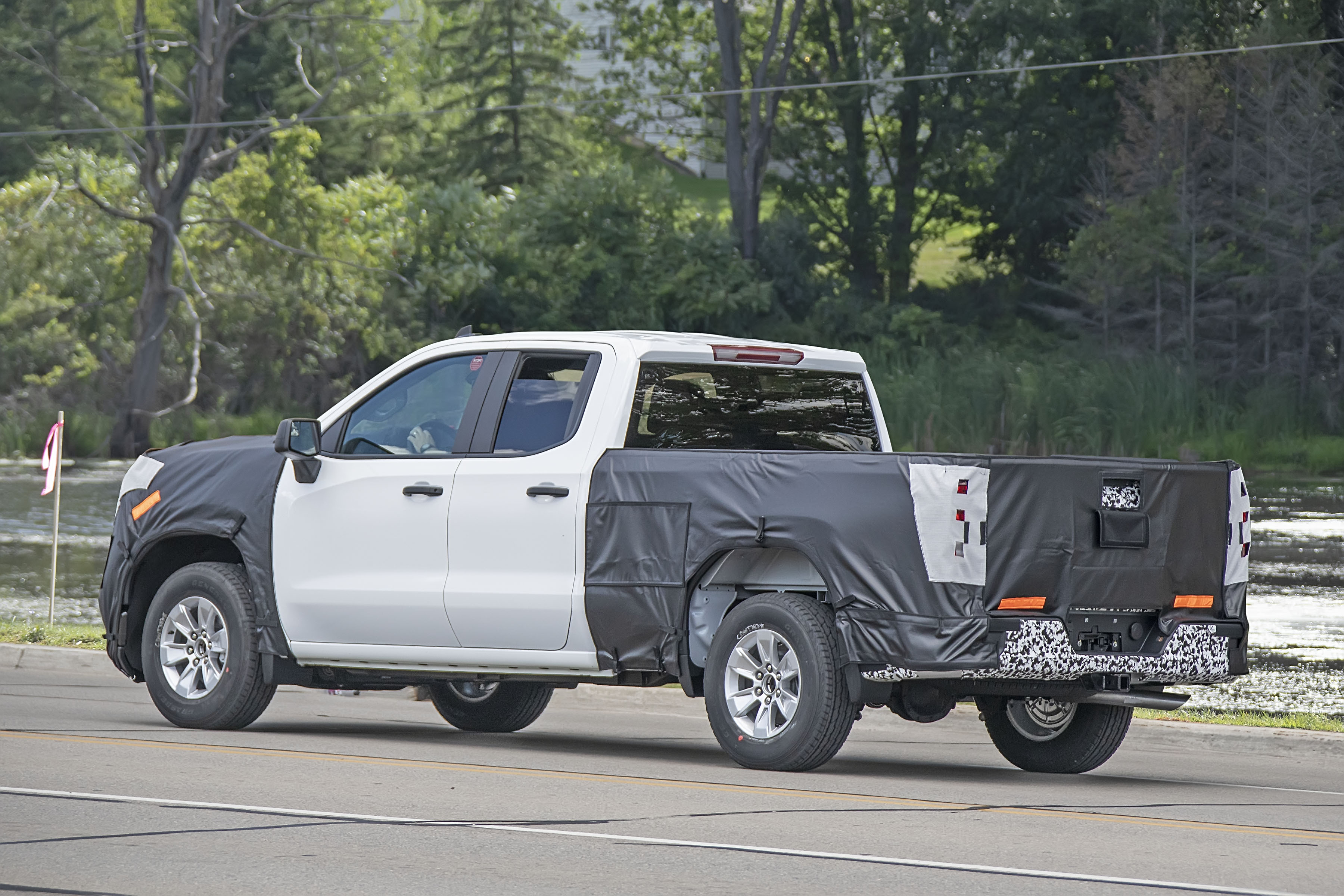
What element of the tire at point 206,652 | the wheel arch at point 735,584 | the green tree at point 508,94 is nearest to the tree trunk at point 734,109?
the green tree at point 508,94

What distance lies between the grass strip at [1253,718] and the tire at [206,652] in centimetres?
514

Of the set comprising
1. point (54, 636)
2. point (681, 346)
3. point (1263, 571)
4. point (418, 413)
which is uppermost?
point (681, 346)

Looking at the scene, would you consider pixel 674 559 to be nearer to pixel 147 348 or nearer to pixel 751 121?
pixel 147 348

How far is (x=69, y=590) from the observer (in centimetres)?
2241

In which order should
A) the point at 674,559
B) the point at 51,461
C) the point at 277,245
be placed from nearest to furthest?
the point at 674,559 < the point at 51,461 < the point at 277,245

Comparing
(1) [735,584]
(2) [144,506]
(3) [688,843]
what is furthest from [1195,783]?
(2) [144,506]

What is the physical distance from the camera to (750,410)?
10516 mm

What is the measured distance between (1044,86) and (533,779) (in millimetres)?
50916

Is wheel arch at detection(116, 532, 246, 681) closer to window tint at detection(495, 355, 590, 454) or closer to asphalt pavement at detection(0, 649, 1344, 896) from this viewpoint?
asphalt pavement at detection(0, 649, 1344, 896)

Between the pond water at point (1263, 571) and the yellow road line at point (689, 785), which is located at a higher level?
the yellow road line at point (689, 785)

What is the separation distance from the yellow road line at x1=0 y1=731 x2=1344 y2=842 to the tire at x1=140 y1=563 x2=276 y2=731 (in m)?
0.62

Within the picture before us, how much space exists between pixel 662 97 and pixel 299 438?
4884 centimetres

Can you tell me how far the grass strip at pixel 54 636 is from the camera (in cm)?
1541

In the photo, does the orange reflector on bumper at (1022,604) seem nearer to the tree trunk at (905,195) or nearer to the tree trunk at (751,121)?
the tree trunk at (751,121)
